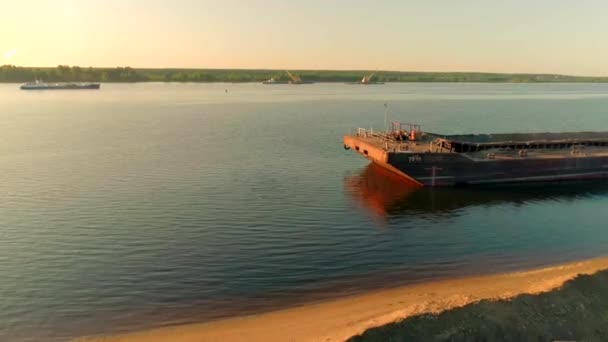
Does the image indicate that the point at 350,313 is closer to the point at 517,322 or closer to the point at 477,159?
the point at 517,322

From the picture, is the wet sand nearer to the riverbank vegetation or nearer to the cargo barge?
the riverbank vegetation

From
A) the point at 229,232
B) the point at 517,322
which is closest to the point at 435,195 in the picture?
the point at 229,232

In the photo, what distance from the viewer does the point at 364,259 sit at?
76.6 ft

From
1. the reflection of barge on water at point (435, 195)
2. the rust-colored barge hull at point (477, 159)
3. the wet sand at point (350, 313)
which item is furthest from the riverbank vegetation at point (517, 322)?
the rust-colored barge hull at point (477, 159)

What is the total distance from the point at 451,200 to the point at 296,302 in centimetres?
2028

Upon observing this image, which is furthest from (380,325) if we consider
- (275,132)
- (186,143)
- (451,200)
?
(275,132)

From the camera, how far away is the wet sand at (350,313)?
15.3 meters

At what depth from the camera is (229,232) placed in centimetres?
2677

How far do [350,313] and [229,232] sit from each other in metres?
11.1

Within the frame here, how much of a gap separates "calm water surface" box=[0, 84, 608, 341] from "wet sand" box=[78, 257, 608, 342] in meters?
0.83

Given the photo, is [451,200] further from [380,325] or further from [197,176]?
[380,325]

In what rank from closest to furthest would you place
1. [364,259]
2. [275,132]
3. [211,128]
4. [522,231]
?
[364,259]
[522,231]
[275,132]
[211,128]

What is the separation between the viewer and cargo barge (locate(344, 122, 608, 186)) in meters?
38.3

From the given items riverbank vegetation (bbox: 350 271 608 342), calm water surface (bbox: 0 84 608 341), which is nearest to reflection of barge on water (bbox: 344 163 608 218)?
calm water surface (bbox: 0 84 608 341)
